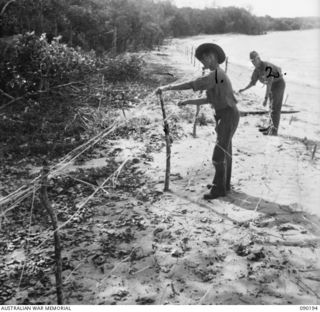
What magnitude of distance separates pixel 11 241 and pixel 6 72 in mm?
5847

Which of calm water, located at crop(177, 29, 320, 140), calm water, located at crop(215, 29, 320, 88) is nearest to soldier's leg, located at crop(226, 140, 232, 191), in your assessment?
Answer: calm water, located at crop(177, 29, 320, 140)

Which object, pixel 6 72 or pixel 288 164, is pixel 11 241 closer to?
pixel 288 164

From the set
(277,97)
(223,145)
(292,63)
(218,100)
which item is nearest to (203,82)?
(218,100)

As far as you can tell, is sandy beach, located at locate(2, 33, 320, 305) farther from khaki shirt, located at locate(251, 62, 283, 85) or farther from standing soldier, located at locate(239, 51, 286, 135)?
khaki shirt, located at locate(251, 62, 283, 85)

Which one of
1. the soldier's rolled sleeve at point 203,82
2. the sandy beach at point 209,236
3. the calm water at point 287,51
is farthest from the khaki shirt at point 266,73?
the calm water at point 287,51

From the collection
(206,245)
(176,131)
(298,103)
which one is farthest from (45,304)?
(298,103)

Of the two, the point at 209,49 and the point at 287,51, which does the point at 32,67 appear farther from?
the point at 287,51

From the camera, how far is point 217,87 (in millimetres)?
4750

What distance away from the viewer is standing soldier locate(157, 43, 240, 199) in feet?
15.2

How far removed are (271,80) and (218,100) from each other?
3.22m

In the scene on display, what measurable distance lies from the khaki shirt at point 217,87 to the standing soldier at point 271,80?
2.80 metres

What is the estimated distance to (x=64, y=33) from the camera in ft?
44.1

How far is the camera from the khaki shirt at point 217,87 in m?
4.62

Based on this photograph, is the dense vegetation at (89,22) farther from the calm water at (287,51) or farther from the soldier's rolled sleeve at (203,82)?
the soldier's rolled sleeve at (203,82)
